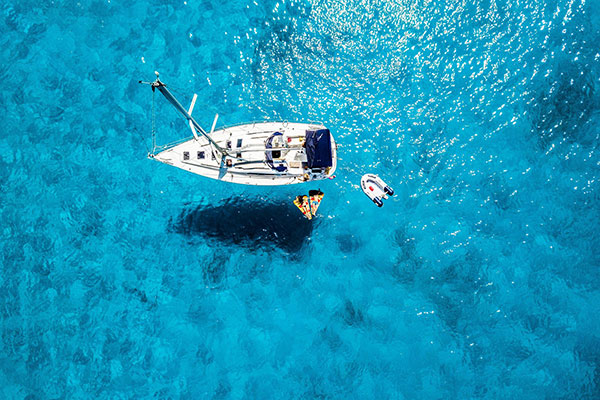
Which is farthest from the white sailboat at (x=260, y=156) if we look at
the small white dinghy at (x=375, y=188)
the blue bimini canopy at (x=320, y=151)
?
the small white dinghy at (x=375, y=188)

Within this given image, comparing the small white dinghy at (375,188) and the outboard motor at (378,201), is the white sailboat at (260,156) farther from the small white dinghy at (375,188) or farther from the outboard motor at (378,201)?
the outboard motor at (378,201)

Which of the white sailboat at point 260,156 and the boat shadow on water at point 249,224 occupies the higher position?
the white sailboat at point 260,156

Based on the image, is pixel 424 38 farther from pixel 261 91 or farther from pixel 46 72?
pixel 46 72

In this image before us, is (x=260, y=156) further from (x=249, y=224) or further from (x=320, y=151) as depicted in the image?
(x=249, y=224)

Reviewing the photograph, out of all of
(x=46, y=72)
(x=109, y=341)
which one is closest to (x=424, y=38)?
(x=46, y=72)

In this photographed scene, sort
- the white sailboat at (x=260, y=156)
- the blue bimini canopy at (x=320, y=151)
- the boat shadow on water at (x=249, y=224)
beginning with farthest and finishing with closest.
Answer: the boat shadow on water at (x=249, y=224), the white sailboat at (x=260, y=156), the blue bimini canopy at (x=320, y=151)

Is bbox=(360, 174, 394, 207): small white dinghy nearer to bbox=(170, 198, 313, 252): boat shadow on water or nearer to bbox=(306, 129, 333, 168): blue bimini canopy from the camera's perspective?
bbox=(306, 129, 333, 168): blue bimini canopy
